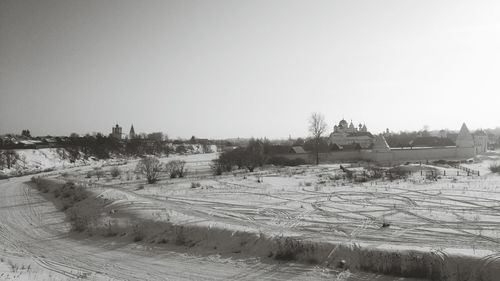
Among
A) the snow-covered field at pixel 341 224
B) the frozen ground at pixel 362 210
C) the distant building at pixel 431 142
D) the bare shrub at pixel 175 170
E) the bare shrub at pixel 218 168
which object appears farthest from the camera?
the distant building at pixel 431 142

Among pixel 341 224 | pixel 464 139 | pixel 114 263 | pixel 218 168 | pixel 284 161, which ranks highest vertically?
pixel 464 139

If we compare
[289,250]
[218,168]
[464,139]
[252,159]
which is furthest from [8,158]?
[464,139]

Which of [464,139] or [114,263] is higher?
[464,139]

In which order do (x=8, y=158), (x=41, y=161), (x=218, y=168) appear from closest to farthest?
(x=218, y=168), (x=8, y=158), (x=41, y=161)

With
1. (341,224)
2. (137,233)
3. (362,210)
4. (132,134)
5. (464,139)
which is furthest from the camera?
(132,134)

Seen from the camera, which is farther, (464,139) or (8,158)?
(464,139)

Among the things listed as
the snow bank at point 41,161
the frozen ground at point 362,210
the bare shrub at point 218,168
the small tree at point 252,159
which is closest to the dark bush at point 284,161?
the small tree at point 252,159

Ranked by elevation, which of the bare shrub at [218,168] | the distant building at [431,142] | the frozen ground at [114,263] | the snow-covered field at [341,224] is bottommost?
the frozen ground at [114,263]

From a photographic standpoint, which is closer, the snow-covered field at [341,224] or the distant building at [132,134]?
the snow-covered field at [341,224]

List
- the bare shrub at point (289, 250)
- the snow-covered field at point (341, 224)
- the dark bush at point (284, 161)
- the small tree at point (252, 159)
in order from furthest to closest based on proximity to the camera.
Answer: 1. the dark bush at point (284, 161)
2. the small tree at point (252, 159)
3. the bare shrub at point (289, 250)
4. the snow-covered field at point (341, 224)

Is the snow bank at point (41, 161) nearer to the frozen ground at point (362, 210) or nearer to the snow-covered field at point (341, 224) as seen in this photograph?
the frozen ground at point (362, 210)

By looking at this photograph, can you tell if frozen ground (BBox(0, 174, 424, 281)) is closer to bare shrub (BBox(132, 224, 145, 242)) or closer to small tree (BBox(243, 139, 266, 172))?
bare shrub (BBox(132, 224, 145, 242))

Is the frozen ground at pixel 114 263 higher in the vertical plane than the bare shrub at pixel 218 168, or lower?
lower

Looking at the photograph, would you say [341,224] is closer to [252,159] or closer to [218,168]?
[218,168]
